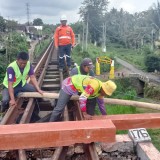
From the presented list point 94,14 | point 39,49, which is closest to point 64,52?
point 39,49

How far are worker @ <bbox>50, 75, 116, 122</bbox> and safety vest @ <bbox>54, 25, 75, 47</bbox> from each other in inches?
190

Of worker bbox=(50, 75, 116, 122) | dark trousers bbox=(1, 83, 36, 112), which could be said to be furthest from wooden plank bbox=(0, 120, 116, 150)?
dark trousers bbox=(1, 83, 36, 112)

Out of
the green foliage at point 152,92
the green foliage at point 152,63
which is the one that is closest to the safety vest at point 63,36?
the green foliage at point 152,92

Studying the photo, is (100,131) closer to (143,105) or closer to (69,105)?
(143,105)

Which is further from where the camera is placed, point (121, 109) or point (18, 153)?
point (121, 109)

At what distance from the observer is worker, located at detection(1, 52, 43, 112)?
5.25m

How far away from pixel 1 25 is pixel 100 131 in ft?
123

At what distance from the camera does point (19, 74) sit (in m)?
5.49

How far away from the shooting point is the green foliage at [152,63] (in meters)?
21.9

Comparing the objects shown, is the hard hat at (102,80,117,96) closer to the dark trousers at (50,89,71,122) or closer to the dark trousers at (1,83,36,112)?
the dark trousers at (50,89,71,122)

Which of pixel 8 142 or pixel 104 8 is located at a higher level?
pixel 104 8

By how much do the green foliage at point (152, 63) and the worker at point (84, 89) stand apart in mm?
17968

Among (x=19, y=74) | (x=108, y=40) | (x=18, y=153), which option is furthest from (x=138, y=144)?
(x=108, y=40)

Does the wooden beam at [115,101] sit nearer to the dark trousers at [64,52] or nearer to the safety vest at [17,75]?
the safety vest at [17,75]
